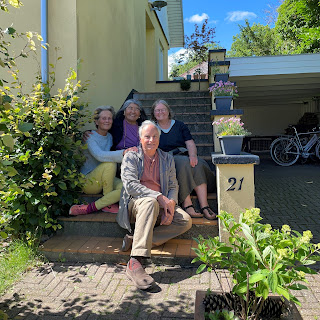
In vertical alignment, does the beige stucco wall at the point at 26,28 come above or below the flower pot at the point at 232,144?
above

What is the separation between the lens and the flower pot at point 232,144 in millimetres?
2734

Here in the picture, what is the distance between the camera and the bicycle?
8391 mm

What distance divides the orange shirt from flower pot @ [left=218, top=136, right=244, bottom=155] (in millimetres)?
641

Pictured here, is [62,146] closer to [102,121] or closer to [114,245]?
[102,121]

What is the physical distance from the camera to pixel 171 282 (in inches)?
92.7

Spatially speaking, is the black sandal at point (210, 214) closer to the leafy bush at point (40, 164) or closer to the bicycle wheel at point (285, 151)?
the leafy bush at point (40, 164)

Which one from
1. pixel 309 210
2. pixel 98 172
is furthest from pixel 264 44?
pixel 98 172

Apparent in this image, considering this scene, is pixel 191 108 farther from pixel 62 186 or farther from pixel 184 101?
pixel 62 186

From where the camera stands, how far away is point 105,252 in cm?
267

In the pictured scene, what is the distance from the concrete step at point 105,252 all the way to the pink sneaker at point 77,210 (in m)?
0.30

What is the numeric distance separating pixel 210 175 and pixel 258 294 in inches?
81.5

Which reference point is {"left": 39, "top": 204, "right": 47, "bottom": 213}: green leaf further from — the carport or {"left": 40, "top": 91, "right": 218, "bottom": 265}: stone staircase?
the carport

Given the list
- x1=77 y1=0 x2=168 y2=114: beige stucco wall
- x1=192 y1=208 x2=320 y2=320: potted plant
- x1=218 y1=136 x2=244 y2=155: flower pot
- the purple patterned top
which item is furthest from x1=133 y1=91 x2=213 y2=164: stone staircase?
x1=192 y1=208 x2=320 y2=320: potted plant

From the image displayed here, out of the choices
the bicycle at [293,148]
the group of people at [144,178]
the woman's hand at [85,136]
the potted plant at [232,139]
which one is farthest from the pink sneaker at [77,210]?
the bicycle at [293,148]
